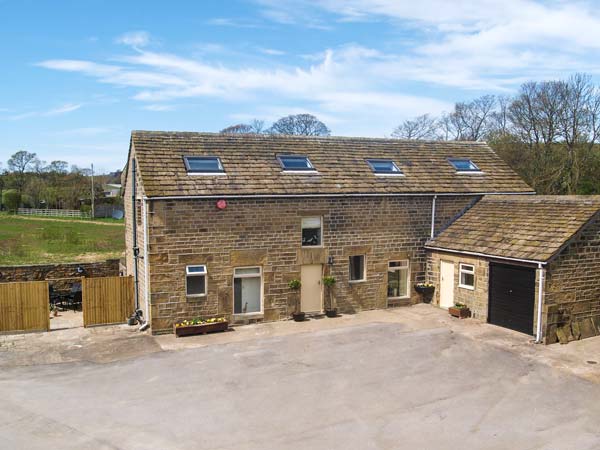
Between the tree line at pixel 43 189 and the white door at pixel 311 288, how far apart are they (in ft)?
177

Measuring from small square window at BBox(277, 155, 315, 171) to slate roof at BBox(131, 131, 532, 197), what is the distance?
22 cm

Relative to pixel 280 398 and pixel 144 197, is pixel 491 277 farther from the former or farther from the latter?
pixel 144 197

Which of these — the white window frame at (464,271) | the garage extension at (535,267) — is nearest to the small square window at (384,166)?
the garage extension at (535,267)

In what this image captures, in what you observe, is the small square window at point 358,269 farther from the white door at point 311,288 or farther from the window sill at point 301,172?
the window sill at point 301,172

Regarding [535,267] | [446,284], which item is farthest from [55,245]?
[535,267]

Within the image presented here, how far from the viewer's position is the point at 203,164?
55.1ft

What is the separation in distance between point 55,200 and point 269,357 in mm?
68136

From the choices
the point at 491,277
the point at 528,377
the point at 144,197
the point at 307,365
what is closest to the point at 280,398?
the point at 307,365

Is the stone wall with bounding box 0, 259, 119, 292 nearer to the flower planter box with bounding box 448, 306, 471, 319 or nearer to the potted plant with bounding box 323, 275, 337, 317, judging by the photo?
the potted plant with bounding box 323, 275, 337, 317

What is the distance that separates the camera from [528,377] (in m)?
11.7

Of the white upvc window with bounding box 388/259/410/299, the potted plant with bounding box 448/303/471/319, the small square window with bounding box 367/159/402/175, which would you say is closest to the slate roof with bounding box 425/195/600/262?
the white upvc window with bounding box 388/259/410/299

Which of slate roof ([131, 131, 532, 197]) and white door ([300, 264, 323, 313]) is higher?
slate roof ([131, 131, 532, 197])

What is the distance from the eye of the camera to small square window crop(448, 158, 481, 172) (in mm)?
20953

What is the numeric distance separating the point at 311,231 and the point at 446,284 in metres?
5.29
